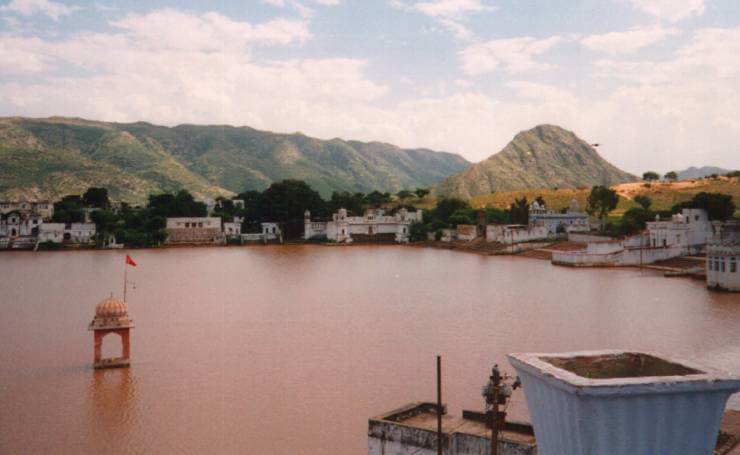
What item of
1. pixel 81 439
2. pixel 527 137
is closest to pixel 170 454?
pixel 81 439

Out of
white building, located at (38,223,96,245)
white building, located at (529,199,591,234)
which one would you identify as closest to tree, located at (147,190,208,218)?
white building, located at (38,223,96,245)

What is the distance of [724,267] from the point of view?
33.5 metres

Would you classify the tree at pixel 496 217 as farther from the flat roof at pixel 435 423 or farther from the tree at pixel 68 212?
the flat roof at pixel 435 423

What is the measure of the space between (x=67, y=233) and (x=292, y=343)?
189ft

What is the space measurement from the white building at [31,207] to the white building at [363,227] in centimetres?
3131

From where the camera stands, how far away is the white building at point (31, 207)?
79.2 m

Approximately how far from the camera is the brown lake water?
14.1 metres

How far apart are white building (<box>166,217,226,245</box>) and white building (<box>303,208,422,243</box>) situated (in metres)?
10.5

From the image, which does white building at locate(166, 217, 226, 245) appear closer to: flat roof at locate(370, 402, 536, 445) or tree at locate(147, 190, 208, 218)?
tree at locate(147, 190, 208, 218)

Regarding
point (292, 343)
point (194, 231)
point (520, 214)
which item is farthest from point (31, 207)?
point (292, 343)

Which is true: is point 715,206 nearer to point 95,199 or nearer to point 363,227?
point 363,227

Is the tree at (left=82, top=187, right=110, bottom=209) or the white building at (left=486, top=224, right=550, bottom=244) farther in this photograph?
the tree at (left=82, top=187, right=110, bottom=209)

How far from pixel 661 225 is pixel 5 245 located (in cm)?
6156

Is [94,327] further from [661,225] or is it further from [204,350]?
[661,225]
